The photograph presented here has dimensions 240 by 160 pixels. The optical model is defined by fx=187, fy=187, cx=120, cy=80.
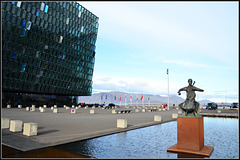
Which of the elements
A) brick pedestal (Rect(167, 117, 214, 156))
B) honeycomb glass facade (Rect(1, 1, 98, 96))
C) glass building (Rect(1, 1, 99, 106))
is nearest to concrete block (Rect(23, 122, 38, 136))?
brick pedestal (Rect(167, 117, 214, 156))

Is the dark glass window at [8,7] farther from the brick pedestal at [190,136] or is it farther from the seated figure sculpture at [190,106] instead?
the brick pedestal at [190,136]

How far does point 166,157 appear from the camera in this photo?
26.1ft

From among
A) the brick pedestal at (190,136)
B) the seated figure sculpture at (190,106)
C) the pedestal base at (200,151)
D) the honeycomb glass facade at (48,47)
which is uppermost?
the honeycomb glass facade at (48,47)

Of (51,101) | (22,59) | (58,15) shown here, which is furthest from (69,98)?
(58,15)

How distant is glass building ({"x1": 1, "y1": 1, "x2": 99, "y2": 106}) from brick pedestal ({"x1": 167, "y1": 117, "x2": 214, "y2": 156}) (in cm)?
5154

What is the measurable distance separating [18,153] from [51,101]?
61.7 m

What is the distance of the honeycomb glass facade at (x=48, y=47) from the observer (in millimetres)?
49719

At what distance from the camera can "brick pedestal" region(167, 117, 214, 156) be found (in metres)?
8.91

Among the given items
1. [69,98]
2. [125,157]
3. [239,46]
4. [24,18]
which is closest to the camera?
[239,46]

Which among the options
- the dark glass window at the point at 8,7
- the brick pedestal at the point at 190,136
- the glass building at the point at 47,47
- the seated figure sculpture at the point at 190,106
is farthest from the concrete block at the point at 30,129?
the dark glass window at the point at 8,7

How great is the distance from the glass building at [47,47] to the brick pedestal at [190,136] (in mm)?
51542

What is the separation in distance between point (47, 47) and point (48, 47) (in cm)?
35

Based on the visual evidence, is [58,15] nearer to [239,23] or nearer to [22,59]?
[22,59]

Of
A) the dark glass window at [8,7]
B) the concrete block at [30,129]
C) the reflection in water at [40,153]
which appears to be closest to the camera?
the reflection in water at [40,153]
